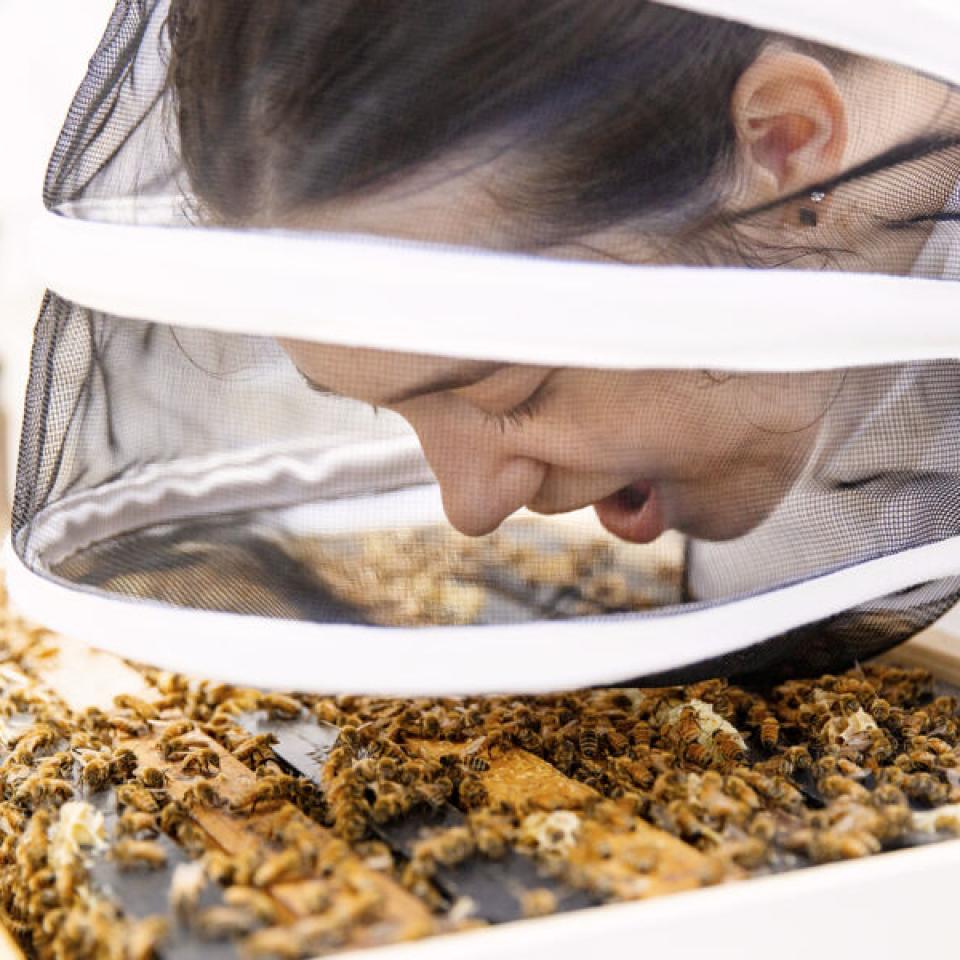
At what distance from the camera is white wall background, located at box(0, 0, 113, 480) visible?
279 centimetres

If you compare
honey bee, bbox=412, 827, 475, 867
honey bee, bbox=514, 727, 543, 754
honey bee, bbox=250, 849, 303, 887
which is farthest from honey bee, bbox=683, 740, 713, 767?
honey bee, bbox=250, 849, 303, 887

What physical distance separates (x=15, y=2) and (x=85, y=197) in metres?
2.34

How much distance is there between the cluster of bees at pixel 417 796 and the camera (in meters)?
0.75

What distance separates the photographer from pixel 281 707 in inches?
44.6

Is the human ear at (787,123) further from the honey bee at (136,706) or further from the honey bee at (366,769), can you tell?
the honey bee at (136,706)

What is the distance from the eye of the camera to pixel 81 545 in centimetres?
98

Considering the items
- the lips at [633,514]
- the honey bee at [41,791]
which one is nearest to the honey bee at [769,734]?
the lips at [633,514]

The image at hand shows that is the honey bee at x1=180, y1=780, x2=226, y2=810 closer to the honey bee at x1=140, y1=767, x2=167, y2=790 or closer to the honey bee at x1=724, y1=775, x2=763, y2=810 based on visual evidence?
the honey bee at x1=140, y1=767, x2=167, y2=790

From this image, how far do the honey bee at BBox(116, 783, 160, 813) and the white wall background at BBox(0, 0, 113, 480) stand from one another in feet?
6.63

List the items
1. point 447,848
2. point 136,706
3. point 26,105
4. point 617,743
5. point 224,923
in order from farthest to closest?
1. point 26,105
2. point 136,706
3. point 617,743
4. point 447,848
5. point 224,923

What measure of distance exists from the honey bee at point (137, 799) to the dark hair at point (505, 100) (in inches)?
16.8

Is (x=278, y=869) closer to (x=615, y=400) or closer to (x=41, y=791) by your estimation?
(x=41, y=791)

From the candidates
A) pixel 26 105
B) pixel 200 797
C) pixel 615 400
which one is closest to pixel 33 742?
pixel 200 797

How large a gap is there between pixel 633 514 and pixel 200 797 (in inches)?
15.1
